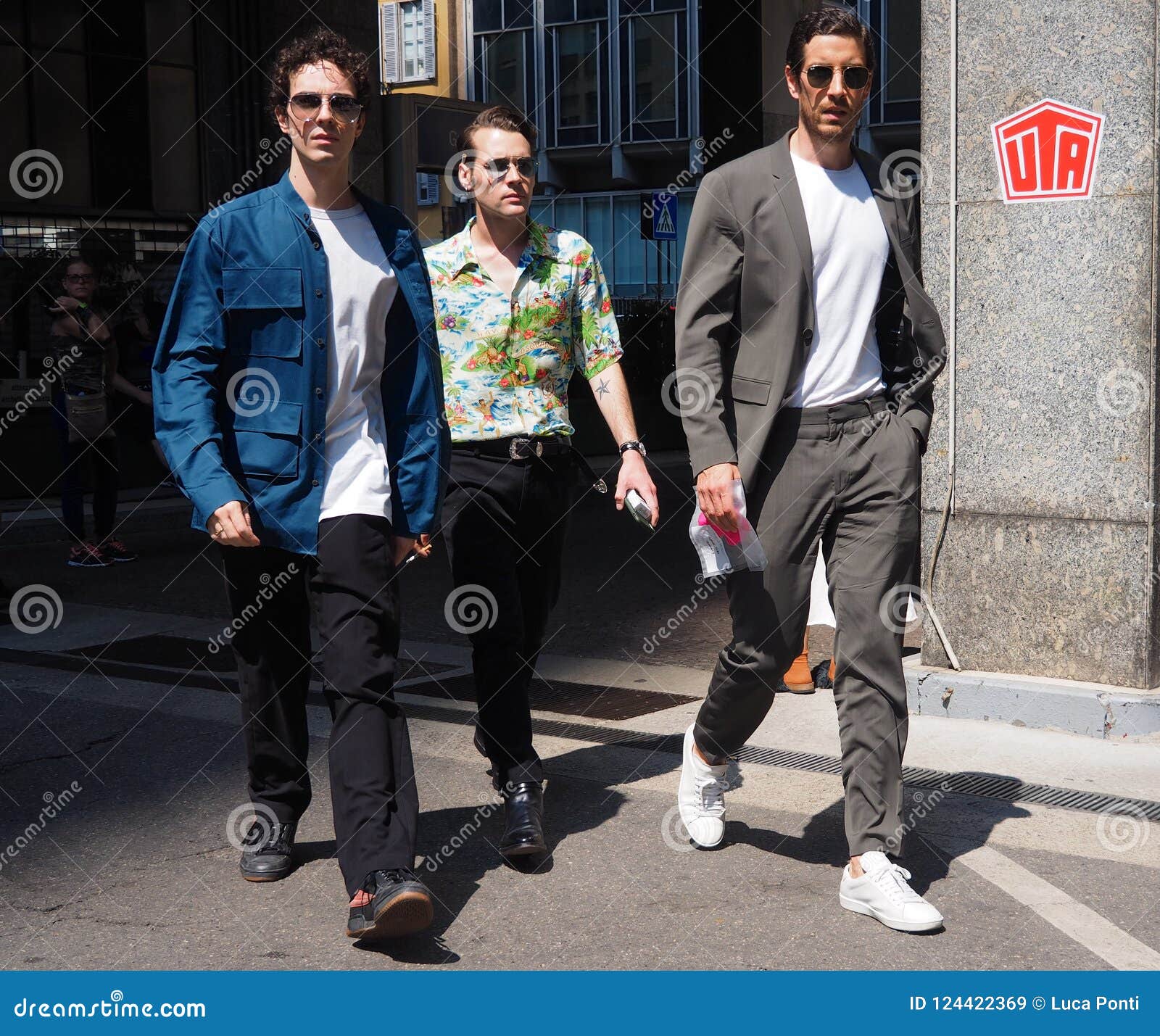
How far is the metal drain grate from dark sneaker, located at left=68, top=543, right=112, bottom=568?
4.84 m

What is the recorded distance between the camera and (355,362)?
385 cm

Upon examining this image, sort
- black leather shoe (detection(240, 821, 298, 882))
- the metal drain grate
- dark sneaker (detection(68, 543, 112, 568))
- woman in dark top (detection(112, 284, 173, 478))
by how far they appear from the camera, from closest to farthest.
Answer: black leather shoe (detection(240, 821, 298, 882)) → the metal drain grate → dark sneaker (detection(68, 543, 112, 568)) → woman in dark top (detection(112, 284, 173, 478))

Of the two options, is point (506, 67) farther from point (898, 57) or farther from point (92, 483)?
point (92, 483)

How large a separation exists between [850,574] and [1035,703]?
191 centimetres

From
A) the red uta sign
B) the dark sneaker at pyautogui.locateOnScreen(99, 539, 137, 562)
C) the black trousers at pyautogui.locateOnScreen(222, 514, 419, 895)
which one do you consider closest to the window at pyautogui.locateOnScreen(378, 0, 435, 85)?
the dark sneaker at pyautogui.locateOnScreen(99, 539, 137, 562)

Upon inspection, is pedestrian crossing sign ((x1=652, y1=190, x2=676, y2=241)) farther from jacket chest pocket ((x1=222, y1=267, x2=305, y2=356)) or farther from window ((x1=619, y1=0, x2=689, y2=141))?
window ((x1=619, y1=0, x2=689, y2=141))

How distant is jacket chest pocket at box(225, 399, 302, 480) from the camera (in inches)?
148

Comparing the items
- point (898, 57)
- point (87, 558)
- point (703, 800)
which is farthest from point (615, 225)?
point (703, 800)

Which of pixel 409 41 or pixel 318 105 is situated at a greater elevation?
pixel 409 41

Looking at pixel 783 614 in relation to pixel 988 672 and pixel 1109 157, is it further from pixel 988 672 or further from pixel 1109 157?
pixel 1109 157

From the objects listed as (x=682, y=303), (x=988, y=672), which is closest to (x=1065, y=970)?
(x=682, y=303)

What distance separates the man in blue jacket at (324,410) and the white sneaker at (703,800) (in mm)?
865

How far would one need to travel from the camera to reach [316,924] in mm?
3771

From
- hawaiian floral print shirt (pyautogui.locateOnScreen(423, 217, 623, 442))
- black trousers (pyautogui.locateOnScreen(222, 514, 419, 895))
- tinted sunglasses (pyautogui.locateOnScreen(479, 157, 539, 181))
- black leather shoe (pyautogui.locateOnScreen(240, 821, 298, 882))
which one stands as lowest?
black leather shoe (pyautogui.locateOnScreen(240, 821, 298, 882))
